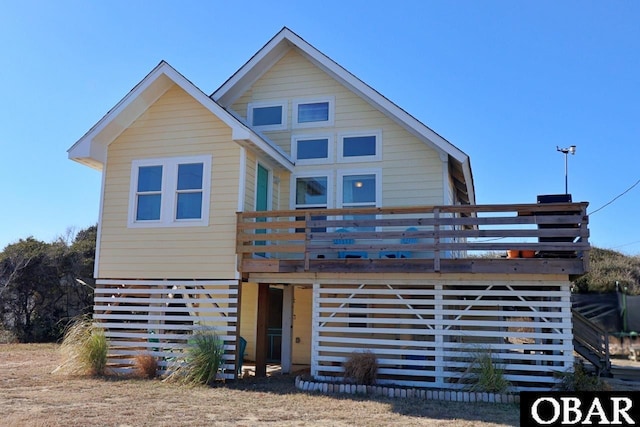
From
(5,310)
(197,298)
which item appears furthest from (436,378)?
(5,310)

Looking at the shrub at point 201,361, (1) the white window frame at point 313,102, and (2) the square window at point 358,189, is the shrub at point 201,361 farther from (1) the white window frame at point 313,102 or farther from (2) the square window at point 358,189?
(1) the white window frame at point 313,102

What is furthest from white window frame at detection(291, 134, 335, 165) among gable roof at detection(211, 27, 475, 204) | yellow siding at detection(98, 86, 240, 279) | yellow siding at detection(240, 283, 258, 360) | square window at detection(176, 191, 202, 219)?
yellow siding at detection(240, 283, 258, 360)

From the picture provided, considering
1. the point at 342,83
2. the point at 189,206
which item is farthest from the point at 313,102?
the point at 189,206

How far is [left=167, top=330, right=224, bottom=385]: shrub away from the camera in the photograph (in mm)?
10484

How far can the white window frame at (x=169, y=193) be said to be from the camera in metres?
11.7

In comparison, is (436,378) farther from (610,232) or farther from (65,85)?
(610,232)

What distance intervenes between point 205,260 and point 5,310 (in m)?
12.4

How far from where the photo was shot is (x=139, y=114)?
41.0 ft

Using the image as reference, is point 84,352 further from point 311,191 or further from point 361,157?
point 361,157

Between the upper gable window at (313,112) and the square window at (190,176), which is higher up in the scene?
the upper gable window at (313,112)

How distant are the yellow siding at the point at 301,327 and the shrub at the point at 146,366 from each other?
→ 4192 mm

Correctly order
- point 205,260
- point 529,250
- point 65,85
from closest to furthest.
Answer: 1. point 529,250
2. point 205,260
3. point 65,85

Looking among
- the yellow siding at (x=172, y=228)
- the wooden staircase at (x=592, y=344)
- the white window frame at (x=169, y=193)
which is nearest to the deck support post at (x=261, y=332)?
the yellow siding at (x=172, y=228)

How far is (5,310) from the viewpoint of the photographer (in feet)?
64.4
